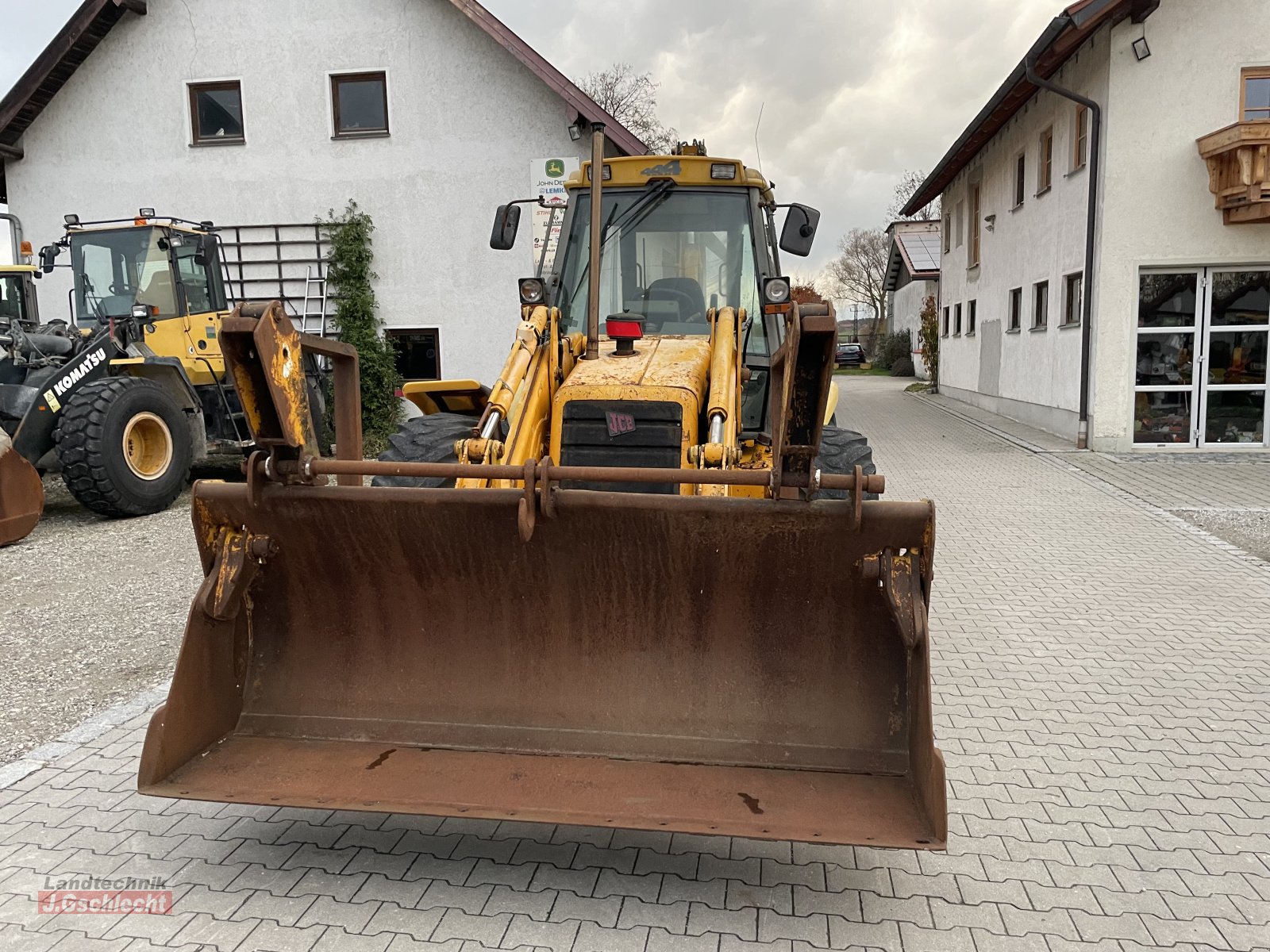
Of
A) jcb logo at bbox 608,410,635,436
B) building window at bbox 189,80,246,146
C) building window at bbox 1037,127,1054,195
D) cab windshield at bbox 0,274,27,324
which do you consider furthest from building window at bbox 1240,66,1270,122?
cab windshield at bbox 0,274,27,324

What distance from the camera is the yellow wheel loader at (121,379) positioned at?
8250 millimetres

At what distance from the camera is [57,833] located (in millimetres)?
3316

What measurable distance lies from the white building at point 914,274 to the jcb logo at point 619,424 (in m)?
27.2

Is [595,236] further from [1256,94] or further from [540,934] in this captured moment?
[1256,94]

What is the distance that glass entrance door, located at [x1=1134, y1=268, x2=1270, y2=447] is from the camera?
39.7 feet

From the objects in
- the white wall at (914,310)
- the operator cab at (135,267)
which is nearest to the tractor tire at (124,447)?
the operator cab at (135,267)

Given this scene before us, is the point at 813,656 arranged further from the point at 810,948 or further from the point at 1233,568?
the point at 1233,568

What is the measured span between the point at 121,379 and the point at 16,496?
1.46m

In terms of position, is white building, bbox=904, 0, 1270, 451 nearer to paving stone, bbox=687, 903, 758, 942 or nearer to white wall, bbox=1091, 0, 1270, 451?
white wall, bbox=1091, 0, 1270, 451

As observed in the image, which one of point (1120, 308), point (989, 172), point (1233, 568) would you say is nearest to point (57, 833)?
point (1233, 568)

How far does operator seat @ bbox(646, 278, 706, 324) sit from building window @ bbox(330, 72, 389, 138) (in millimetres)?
9920

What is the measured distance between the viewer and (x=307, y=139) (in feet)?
45.3

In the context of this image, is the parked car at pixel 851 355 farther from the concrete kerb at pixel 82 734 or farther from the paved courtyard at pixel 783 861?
the concrete kerb at pixel 82 734

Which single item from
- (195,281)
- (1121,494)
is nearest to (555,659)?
(1121,494)
